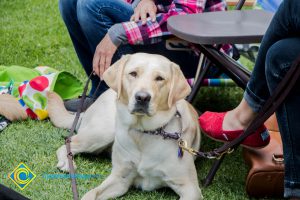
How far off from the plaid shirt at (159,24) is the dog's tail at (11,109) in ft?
3.09

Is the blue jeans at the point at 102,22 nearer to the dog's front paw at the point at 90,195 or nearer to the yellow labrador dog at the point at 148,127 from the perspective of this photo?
the yellow labrador dog at the point at 148,127

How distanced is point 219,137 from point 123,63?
64cm

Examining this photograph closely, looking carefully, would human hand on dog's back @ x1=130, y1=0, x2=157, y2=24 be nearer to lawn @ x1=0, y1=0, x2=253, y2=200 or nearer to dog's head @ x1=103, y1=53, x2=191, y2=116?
dog's head @ x1=103, y1=53, x2=191, y2=116

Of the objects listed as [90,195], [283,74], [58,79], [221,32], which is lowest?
[58,79]

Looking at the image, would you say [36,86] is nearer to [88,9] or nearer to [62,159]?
[88,9]

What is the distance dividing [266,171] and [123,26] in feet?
4.16

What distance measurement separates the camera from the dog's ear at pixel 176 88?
2.73 m

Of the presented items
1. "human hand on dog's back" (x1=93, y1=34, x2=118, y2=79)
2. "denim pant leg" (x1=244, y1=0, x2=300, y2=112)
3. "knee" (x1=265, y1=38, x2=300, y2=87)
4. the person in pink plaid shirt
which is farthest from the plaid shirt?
"knee" (x1=265, y1=38, x2=300, y2=87)

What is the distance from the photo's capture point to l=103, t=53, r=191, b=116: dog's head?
8.65 ft

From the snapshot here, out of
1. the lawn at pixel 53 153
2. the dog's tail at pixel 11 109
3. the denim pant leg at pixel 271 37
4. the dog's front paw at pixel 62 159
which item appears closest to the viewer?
the denim pant leg at pixel 271 37

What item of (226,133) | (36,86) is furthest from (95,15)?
(226,133)

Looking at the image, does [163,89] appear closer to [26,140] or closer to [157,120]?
[157,120]

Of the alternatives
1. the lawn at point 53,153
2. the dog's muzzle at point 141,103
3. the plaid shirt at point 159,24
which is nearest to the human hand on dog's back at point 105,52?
the plaid shirt at point 159,24

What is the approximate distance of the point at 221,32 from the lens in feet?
9.32
